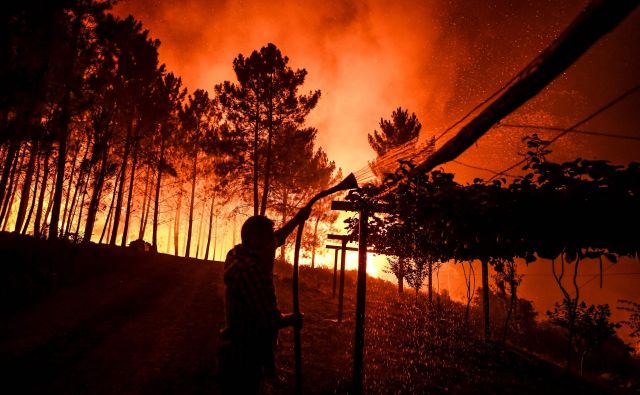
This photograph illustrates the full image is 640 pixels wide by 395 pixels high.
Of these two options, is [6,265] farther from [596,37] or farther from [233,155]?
[596,37]

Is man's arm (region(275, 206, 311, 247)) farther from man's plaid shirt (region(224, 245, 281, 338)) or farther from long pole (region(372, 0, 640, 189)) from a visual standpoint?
long pole (region(372, 0, 640, 189))

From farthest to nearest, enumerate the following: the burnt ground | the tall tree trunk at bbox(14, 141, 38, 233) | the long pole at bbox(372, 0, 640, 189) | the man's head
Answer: the tall tree trunk at bbox(14, 141, 38, 233) → the burnt ground → the man's head → the long pole at bbox(372, 0, 640, 189)

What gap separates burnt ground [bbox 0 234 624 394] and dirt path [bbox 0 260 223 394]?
3cm

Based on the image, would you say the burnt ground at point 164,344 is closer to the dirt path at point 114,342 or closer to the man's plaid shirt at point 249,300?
the dirt path at point 114,342

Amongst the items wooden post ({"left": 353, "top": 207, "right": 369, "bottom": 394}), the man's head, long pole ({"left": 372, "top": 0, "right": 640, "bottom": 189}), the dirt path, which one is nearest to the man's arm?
the man's head

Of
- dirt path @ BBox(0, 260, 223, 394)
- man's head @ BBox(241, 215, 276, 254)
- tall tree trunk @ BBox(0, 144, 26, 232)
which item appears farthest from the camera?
tall tree trunk @ BBox(0, 144, 26, 232)

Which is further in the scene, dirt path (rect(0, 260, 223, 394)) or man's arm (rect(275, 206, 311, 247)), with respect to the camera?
dirt path (rect(0, 260, 223, 394))

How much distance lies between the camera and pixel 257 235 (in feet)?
9.55

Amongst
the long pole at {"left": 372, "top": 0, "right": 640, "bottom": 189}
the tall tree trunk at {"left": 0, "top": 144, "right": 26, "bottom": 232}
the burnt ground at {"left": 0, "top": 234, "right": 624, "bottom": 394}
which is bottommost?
the burnt ground at {"left": 0, "top": 234, "right": 624, "bottom": 394}

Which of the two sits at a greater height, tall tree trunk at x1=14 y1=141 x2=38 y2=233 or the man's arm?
tall tree trunk at x1=14 y1=141 x2=38 y2=233

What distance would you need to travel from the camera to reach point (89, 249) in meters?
17.1

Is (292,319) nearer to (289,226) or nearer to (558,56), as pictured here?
(289,226)

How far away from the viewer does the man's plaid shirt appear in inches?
108

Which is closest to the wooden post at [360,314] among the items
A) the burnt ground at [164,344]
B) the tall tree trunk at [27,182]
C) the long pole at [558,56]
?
the burnt ground at [164,344]
